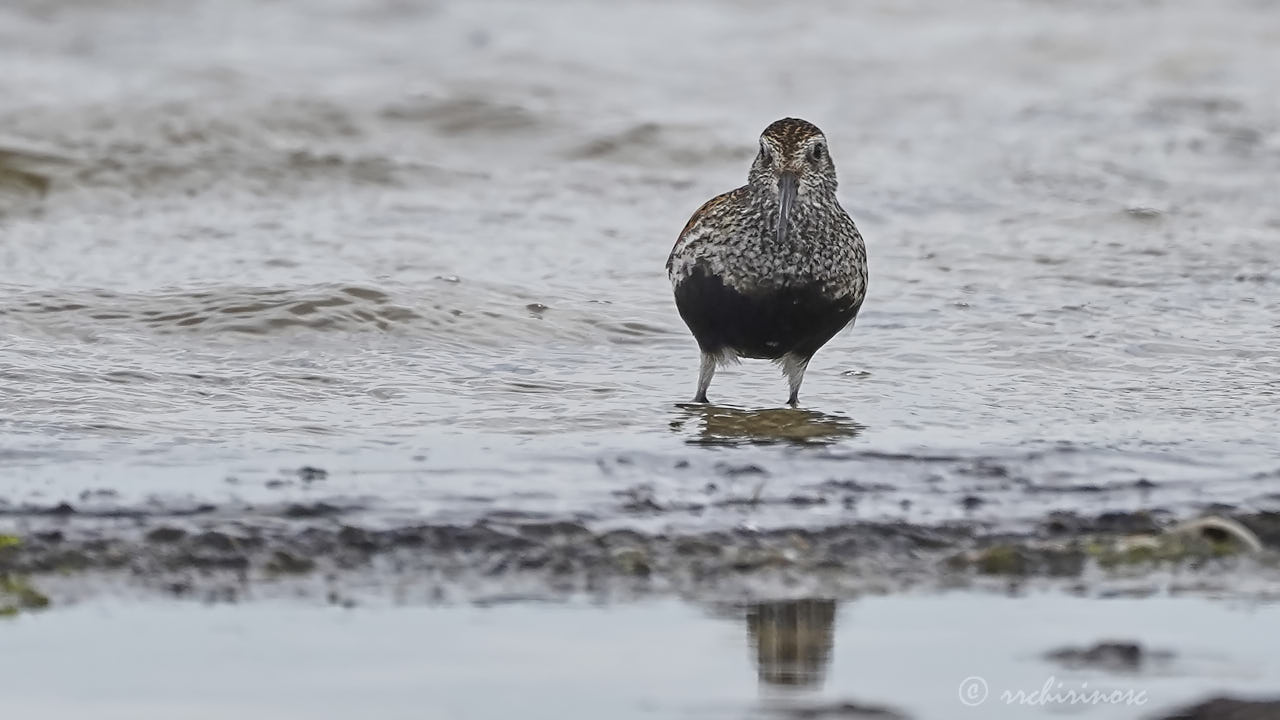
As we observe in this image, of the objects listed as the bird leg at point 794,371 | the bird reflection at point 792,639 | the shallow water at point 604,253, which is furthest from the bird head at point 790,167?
the bird reflection at point 792,639

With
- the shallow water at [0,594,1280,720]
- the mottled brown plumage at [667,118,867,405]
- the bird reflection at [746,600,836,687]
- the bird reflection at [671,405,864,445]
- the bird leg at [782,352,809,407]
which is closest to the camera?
the shallow water at [0,594,1280,720]

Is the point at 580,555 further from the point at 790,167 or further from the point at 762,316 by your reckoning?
the point at 790,167

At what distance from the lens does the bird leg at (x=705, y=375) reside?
895 cm

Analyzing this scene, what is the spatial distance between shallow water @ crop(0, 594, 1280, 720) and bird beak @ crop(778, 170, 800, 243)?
3086 millimetres

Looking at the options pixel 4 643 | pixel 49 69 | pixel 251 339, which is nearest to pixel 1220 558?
pixel 4 643

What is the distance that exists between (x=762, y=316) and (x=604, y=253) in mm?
4384

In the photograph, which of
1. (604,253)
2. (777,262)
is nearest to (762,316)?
(777,262)

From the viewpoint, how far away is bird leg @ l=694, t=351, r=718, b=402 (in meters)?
8.95

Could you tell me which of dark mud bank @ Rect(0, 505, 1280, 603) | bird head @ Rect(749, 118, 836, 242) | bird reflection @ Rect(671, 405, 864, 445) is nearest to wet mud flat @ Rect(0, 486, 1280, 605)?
dark mud bank @ Rect(0, 505, 1280, 603)

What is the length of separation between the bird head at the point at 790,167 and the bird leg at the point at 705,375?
79 cm

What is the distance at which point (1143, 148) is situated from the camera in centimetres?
1677

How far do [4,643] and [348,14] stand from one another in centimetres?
1790

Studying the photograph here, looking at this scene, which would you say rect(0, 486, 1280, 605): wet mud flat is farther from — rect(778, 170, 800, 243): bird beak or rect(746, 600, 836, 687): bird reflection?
rect(778, 170, 800, 243): bird beak

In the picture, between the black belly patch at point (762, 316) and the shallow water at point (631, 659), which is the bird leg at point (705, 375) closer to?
the black belly patch at point (762, 316)
